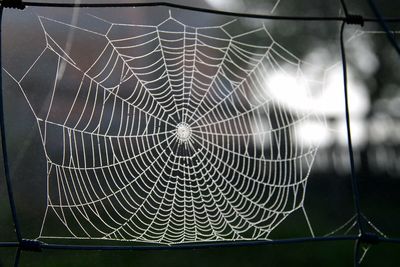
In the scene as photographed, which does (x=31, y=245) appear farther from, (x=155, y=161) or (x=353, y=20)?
(x=155, y=161)

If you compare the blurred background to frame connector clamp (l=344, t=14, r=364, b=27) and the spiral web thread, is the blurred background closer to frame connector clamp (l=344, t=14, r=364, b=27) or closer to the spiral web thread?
the spiral web thread

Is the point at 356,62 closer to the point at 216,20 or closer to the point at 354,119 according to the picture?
the point at 354,119

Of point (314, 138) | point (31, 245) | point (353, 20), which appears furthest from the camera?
point (314, 138)

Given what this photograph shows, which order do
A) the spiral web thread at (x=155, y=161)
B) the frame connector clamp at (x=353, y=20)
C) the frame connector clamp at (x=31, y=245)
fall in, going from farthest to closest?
the spiral web thread at (x=155, y=161) < the frame connector clamp at (x=353, y=20) < the frame connector clamp at (x=31, y=245)

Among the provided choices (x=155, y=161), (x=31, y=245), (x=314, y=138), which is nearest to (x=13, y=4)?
(x=31, y=245)

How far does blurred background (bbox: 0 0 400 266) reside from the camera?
7.11 ft

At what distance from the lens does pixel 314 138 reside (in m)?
3.40

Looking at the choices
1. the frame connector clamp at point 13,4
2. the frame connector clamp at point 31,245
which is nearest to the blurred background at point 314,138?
the frame connector clamp at point 31,245

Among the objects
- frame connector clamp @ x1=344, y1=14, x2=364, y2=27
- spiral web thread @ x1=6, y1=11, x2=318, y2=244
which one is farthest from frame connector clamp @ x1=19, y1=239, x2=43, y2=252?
frame connector clamp @ x1=344, y1=14, x2=364, y2=27

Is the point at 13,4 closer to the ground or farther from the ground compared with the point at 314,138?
farther from the ground

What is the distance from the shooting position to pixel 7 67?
1.77 m

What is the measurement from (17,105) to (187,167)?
59cm

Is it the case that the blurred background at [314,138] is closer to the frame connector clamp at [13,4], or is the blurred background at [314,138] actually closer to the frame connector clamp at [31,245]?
the frame connector clamp at [31,245]

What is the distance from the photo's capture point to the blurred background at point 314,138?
217 centimetres
